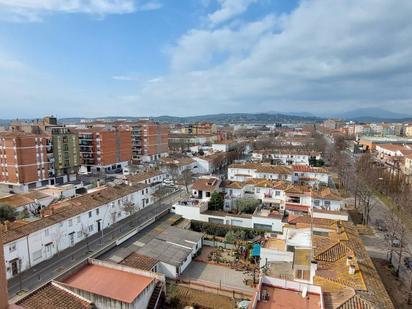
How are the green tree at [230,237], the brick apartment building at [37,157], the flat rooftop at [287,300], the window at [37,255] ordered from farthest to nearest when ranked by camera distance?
the brick apartment building at [37,157] → the green tree at [230,237] → the window at [37,255] → the flat rooftop at [287,300]

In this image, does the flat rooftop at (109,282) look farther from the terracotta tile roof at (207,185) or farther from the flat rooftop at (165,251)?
the terracotta tile roof at (207,185)

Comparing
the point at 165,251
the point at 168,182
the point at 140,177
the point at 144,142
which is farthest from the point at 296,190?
the point at 144,142

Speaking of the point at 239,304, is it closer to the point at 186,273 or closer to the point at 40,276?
the point at 186,273

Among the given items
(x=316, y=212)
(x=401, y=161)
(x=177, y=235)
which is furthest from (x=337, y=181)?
(x=177, y=235)

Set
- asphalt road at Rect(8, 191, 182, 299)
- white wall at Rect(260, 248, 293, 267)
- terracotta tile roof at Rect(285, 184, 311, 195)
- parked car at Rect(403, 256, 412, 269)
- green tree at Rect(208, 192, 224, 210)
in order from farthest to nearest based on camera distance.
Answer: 1. green tree at Rect(208, 192, 224, 210)
2. terracotta tile roof at Rect(285, 184, 311, 195)
3. parked car at Rect(403, 256, 412, 269)
4. white wall at Rect(260, 248, 293, 267)
5. asphalt road at Rect(8, 191, 182, 299)

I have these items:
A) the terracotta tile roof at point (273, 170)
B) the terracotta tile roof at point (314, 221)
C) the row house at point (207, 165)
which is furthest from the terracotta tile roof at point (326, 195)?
the row house at point (207, 165)

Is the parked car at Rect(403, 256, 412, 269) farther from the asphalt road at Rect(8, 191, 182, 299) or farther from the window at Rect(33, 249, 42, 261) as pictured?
the window at Rect(33, 249, 42, 261)

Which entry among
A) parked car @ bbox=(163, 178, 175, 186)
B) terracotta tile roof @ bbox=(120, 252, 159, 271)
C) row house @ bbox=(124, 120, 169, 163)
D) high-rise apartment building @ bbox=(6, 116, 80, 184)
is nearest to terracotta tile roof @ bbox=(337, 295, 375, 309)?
terracotta tile roof @ bbox=(120, 252, 159, 271)
